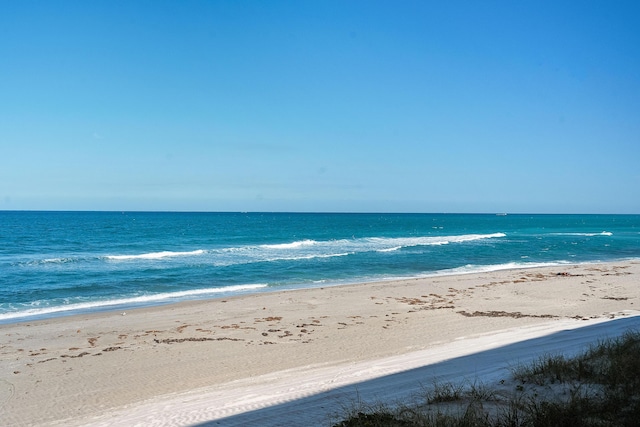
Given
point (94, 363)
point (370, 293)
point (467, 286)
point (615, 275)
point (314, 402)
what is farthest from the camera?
point (615, 275)

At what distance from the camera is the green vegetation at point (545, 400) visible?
5.03 metres

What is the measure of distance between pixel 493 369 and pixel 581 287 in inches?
648

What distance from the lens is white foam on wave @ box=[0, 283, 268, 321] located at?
58.9 ft

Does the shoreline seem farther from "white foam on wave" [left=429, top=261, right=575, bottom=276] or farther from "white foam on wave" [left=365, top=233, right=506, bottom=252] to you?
"white foam on wave" [left=365, top=233, right=506, bottom=252]

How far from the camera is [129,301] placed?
2039 centimetres

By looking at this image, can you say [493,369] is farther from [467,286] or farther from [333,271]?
[333,271]

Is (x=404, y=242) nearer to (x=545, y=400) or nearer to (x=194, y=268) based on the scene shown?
(x=194, y=268)

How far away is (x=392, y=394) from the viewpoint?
7520mm

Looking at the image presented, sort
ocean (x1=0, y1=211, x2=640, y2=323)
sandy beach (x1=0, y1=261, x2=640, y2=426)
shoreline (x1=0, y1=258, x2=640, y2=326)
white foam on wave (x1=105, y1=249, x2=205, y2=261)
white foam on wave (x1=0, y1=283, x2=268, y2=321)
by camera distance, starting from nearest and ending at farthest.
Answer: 1. sandy beach (x1=0, y1=261, x2=640, y2=426)
2. shoreline (x1=0, y1=258, x2=640, y2=326)
3. white foam on wave (x1=0, y1=283, x2=268, y2=321)
4. ocean (x1=0, y1=211, x2=640, y2=323)
5. white foam on wave (x1=105, y1=249, x2=205, y2=261)

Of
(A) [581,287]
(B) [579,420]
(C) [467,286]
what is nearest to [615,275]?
(A) [581,287]

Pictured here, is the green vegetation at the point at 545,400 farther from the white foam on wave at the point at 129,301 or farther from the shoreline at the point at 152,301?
the white foam on wave at the point at 129,301

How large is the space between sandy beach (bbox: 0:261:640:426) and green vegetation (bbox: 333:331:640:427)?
0.99 metres

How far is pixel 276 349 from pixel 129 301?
10383mm

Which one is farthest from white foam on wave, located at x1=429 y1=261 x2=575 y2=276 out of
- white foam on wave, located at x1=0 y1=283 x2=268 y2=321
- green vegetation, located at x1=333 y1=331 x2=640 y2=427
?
green vegetation, located at x1=333 y1=331 x2=640 y2=427
